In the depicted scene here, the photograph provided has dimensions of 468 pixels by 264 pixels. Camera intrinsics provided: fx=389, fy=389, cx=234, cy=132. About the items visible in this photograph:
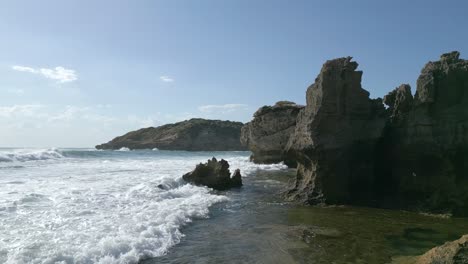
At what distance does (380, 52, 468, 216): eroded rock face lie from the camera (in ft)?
46.4

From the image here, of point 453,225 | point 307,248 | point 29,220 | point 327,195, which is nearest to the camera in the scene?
point 307,248

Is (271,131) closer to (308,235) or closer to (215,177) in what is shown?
(215,177)

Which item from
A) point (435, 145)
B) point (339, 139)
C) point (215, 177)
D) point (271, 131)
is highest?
point (271, 131)

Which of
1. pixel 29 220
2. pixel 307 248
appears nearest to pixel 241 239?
pixel 307 248

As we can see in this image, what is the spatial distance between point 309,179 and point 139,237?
9131 millimetres

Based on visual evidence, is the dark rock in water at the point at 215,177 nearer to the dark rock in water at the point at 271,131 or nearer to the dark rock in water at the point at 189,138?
the dark rock in water at the point at 271,131

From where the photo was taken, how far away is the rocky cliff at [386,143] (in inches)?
564

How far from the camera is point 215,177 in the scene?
2177cm

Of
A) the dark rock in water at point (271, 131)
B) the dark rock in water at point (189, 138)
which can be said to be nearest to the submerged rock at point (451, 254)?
the dark rock in water at point (271, 131)

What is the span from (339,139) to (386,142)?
7.51 ft

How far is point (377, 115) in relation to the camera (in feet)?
56.2

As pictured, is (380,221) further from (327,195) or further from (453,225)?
(327,195)

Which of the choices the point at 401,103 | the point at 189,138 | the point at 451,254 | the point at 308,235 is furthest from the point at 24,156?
the point at 189,138

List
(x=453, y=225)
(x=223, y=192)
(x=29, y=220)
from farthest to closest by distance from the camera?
(x=223, y=192) < (x=453, y=225) < (x=29, y=220)
